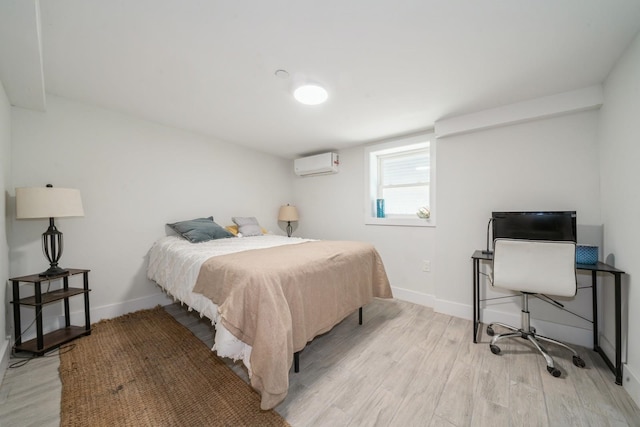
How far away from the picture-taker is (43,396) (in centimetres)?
148

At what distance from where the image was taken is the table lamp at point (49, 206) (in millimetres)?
1811

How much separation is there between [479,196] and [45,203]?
4.01 meters

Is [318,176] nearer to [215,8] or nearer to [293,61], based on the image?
[293,61]

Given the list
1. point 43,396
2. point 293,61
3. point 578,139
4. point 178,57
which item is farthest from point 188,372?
point 578,139

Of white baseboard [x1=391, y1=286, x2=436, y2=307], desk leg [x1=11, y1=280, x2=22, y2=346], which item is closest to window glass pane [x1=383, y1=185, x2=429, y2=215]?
white baseboard [x1=391, y1=286, x2=436, y2=307]

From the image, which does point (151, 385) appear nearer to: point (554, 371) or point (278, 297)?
point (278, 297)

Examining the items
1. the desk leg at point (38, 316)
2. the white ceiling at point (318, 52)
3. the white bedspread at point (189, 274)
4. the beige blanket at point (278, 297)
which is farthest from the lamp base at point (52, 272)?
the white ceiling at point (318, 52)

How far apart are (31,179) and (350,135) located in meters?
3.36

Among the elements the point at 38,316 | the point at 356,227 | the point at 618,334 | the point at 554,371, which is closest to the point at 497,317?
the point at 554,371

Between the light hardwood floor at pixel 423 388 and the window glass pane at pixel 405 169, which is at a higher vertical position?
the window glass pane at pixel 405 169

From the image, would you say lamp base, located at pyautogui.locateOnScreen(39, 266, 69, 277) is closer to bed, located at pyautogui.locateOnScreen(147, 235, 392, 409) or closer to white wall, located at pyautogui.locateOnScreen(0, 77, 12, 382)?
white wall, located at pyautogui.locateOnScreen(0, 77, 12, 382)

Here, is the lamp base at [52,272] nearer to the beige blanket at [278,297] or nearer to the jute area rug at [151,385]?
the jute area rug at [151,385]

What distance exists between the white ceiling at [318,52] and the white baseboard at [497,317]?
84.5 inches

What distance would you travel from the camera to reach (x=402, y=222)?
3.24 m
